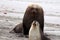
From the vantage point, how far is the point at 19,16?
888 cm

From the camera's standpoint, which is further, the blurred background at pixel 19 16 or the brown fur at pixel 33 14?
the blurred background at pixel 19 16

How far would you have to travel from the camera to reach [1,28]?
24.3ft

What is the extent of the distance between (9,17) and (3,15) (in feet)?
1.07

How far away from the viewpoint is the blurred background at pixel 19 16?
7.02 meters

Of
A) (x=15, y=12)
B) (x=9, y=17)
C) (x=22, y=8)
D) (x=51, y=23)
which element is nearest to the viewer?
(x=51, y=23)

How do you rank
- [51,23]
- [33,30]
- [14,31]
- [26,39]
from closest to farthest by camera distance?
[33,30] → [26,39] → [14,31] → [51,23]

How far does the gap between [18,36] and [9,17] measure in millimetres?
1993

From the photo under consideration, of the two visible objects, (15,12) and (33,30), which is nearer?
(33,30)

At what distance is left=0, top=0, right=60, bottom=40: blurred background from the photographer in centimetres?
702

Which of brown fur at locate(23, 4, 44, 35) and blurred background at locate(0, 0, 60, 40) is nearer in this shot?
brown fur at locate(23, 4, 44, 35)

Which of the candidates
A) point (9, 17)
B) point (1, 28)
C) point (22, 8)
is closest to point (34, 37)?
point (1, 28)

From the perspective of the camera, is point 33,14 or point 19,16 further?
point 19,16

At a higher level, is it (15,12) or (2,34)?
(15,12)

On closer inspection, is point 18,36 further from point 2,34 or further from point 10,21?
point 10,21
